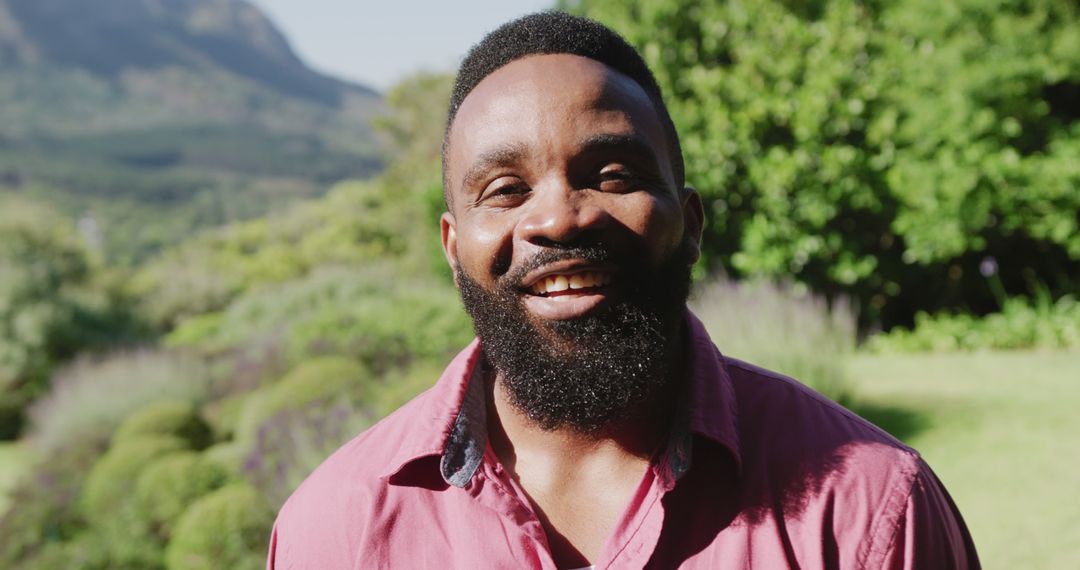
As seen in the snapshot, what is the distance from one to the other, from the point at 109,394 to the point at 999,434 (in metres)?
8.91

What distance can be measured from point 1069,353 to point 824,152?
364cm

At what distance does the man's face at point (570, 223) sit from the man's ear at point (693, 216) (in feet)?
0.28

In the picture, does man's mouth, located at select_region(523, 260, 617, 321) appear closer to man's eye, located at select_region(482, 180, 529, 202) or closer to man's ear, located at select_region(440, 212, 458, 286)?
man's eye, located at select_region(482, 180, 529, 202)

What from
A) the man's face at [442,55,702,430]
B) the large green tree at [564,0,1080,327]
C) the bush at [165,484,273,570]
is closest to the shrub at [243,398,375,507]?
the bush at [165,484,273,570]

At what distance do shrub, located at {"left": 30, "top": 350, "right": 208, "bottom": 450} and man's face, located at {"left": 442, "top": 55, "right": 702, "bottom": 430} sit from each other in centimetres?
778

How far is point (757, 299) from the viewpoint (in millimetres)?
7824

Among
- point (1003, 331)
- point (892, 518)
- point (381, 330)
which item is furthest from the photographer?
point (1003, 331)

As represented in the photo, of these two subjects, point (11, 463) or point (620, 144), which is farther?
point (11, 463)

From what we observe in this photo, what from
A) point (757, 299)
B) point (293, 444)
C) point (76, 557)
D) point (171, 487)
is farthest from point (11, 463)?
point (757, 299)

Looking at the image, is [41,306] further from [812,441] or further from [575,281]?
[812,441]

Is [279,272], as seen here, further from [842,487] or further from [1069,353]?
[842,487]

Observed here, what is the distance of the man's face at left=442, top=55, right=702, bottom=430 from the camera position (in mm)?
1510

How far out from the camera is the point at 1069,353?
9195 mm

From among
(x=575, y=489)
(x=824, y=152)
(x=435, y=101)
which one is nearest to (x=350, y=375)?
(x=575, y=489)
